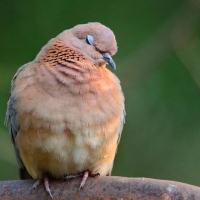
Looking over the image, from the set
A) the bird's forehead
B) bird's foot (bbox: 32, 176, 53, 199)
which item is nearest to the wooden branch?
bird's foot (bbox: 32, 176, 53, 199)

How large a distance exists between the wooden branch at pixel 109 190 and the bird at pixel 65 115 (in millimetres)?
67

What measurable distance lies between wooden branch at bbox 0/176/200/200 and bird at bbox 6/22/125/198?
0.22 feet

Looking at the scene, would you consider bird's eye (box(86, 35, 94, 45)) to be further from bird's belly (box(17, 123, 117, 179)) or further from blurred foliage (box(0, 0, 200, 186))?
blurred foliage (box(0, 0, 200, 186))

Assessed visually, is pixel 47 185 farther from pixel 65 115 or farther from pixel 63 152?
pixel 65 115

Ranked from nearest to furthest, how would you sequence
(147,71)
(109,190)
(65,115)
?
(109,190)
(65,115)
(147,71)

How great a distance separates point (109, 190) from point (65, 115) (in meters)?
0.53

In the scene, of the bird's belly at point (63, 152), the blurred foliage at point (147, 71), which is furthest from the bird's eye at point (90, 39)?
the blurred foliage at point (147, 71)

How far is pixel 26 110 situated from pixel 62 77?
241 millimetres

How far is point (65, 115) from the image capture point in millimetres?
3137

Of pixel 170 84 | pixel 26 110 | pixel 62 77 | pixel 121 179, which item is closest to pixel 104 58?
pixel 62 77

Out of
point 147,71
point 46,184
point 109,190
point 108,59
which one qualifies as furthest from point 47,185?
point 147,71

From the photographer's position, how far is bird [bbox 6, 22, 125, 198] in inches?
124

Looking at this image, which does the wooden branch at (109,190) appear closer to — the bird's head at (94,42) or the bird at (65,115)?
the bird at (65,115)

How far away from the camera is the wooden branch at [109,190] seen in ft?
8.48
